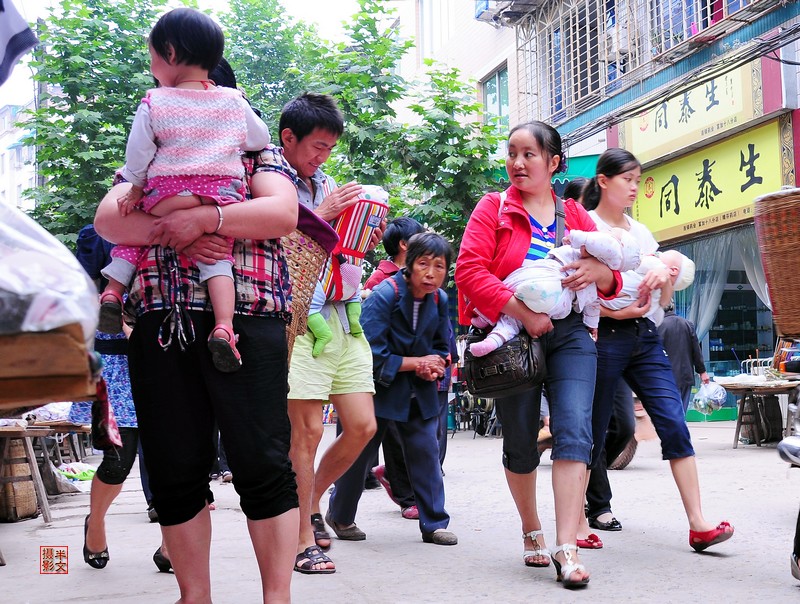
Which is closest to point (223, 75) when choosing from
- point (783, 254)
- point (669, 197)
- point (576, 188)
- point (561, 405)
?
point (561, 405)

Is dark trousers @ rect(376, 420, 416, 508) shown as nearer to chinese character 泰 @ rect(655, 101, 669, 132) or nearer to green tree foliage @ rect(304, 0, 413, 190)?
green tree foliage @ rect(304, 0, 413, 190)

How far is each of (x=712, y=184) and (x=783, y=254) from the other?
A: 43.1 feet

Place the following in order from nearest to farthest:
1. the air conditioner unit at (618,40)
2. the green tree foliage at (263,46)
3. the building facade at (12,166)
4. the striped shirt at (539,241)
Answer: the striped shirt at (539,241)
the air conditioner unit at (618,40)
the green tree foliage at (263,46)
the building facade at (12,166)

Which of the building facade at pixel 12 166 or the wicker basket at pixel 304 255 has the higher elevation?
the building facade at pixel 12 166

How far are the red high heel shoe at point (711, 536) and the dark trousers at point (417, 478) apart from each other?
133 centimetres

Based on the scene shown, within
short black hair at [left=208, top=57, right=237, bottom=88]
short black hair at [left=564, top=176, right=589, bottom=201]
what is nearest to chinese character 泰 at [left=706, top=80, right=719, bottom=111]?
short black hair at [left=564, top=176, right=589, bottom=201]

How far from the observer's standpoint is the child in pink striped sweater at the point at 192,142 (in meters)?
2.68

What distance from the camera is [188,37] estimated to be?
275 centimetres

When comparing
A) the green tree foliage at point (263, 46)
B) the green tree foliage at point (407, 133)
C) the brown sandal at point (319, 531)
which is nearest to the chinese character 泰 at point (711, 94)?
the green tree foliage at point (407, 133)

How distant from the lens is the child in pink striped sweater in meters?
2.68

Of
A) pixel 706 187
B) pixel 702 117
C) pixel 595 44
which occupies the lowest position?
pixel 706 187

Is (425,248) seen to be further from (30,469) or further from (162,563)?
(30,469)

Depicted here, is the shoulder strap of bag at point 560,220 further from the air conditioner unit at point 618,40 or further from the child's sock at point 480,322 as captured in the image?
the air conditioner unit at point 618,40

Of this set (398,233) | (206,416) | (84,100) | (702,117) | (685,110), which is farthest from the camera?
(84,100)
